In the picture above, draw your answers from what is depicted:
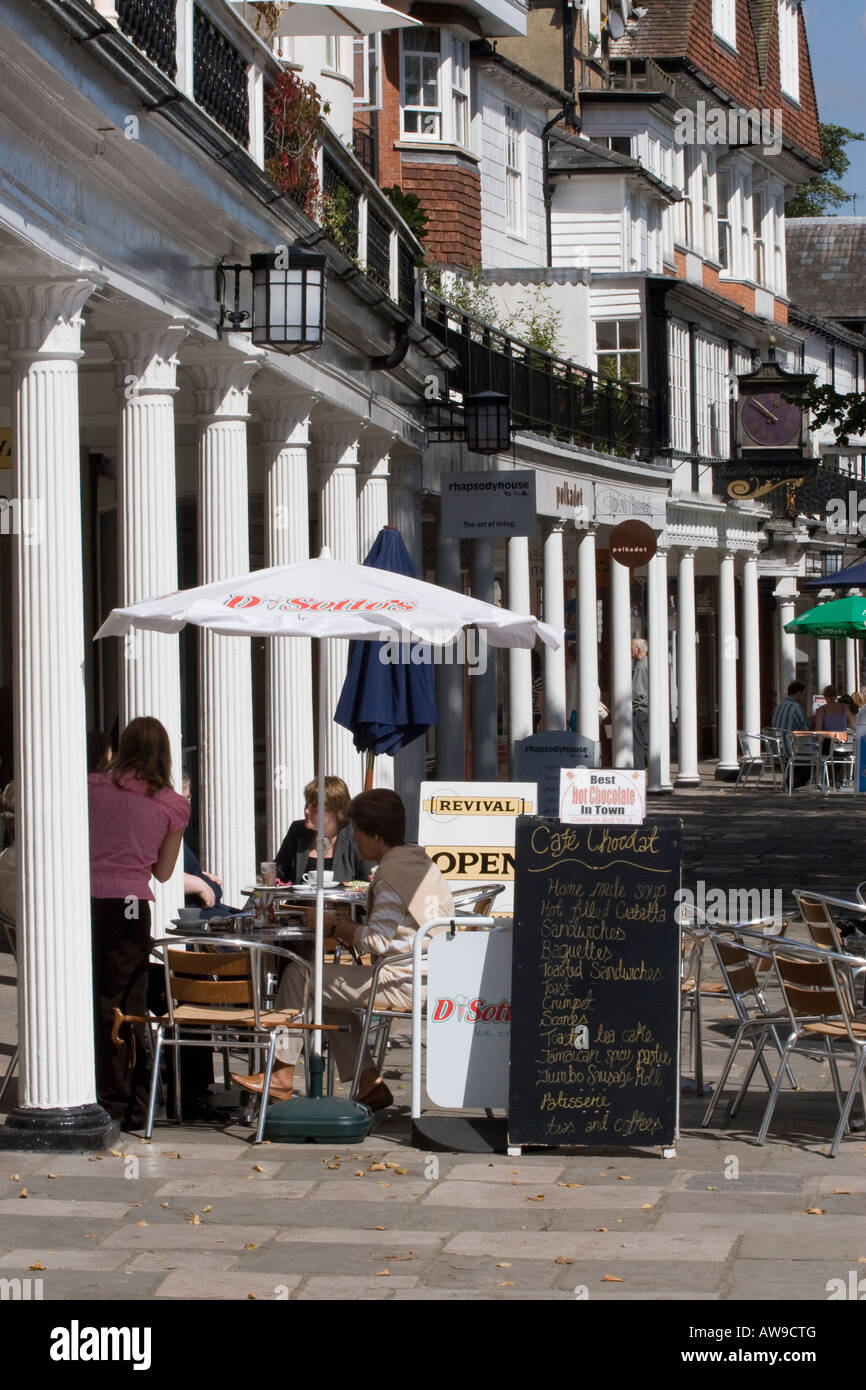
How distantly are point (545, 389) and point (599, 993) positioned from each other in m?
17.9

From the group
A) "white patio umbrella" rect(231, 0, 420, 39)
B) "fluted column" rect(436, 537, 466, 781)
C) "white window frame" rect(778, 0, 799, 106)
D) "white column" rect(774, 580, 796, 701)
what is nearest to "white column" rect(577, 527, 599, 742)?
"fluted column" rect(436, 537, 466, 781)

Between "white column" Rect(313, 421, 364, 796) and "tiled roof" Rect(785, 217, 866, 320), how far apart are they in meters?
39.6

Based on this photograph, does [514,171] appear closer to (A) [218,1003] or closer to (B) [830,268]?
(A) [218,1003]

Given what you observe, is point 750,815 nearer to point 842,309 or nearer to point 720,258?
point 720,258

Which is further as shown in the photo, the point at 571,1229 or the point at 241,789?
the point at 241,789

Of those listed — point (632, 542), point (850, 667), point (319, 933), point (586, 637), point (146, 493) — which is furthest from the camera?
point (850, 667)

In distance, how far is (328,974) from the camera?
9.35 metres

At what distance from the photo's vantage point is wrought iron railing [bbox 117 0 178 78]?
10.0 meters

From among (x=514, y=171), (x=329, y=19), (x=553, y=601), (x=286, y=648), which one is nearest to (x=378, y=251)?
(x=329, y=19)

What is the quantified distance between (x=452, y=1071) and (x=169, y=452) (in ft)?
12.8

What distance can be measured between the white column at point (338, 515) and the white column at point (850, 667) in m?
33.3

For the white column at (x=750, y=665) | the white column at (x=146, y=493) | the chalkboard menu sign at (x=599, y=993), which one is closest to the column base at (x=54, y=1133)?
the chalkboard menu sign at (x=599, y=993)

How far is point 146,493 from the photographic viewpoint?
1064cm
